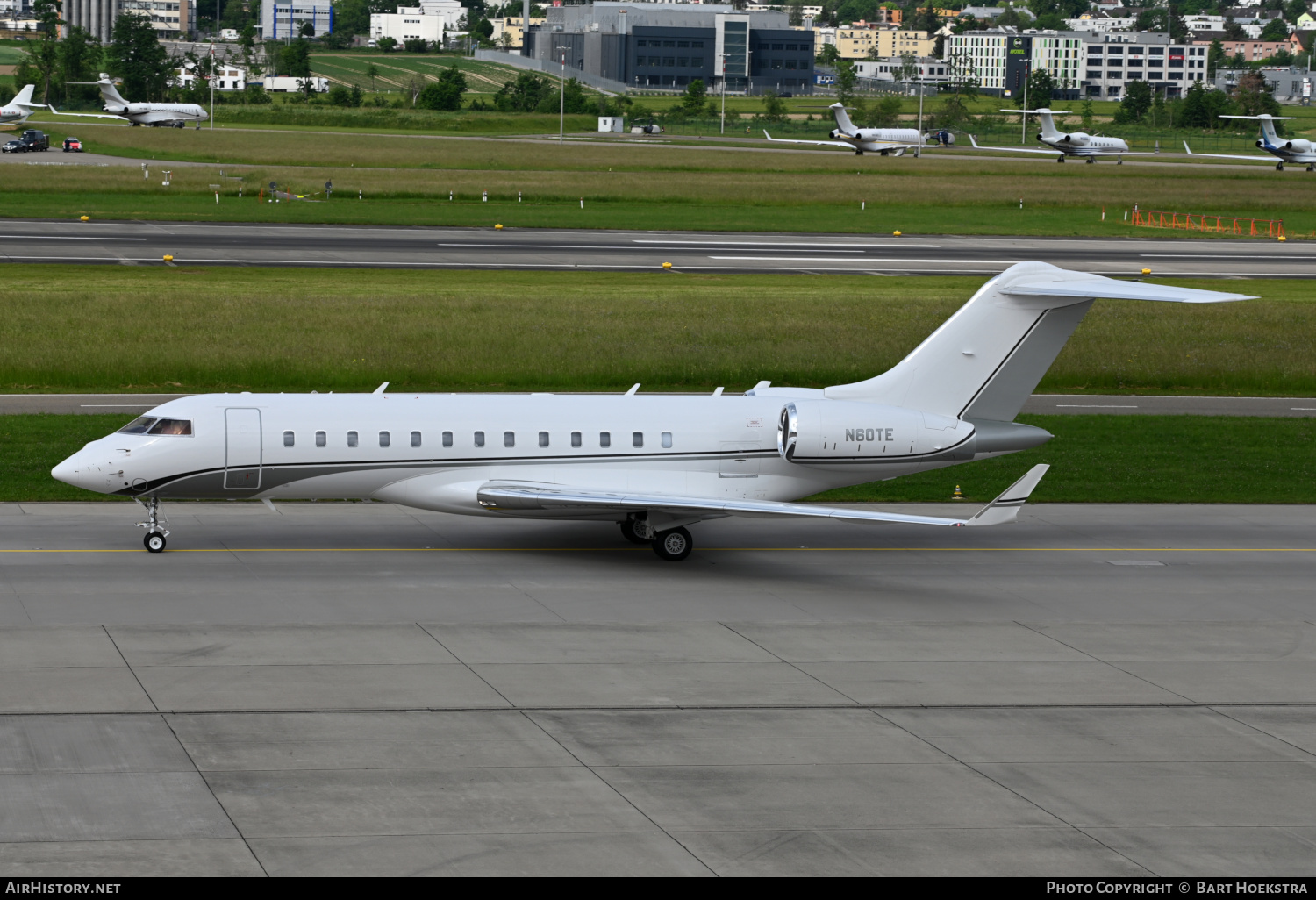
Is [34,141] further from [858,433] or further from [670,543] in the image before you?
[858,433]

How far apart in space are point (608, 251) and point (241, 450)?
49.5 metres

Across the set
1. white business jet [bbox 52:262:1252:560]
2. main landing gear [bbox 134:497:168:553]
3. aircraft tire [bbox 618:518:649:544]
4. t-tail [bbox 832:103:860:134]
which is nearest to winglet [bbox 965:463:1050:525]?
white business jet [bbox 52:262:1252:560]

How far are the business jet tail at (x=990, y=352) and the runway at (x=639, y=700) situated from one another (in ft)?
10.4

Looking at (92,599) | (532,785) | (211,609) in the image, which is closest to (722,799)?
(532,785)

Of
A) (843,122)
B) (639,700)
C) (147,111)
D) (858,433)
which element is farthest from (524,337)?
(147,111)

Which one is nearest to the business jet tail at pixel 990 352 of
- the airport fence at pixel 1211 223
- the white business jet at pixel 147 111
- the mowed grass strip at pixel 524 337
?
the mowed grass strip at pixel 524 337

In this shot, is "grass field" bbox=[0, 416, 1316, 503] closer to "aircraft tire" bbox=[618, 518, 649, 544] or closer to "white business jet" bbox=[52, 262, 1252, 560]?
"white business jet" bbox=[52, 262, 1252, 560]

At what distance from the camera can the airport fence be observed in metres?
96.9

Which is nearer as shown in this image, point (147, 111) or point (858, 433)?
point (858, 433)

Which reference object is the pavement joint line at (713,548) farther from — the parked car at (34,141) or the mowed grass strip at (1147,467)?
the parked car at (34,141)

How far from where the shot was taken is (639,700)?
2003 cm

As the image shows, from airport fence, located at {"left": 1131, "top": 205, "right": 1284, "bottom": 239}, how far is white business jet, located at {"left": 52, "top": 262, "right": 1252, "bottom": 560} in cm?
7350

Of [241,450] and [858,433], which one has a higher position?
[858,433]

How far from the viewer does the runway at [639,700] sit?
15.3 metres
